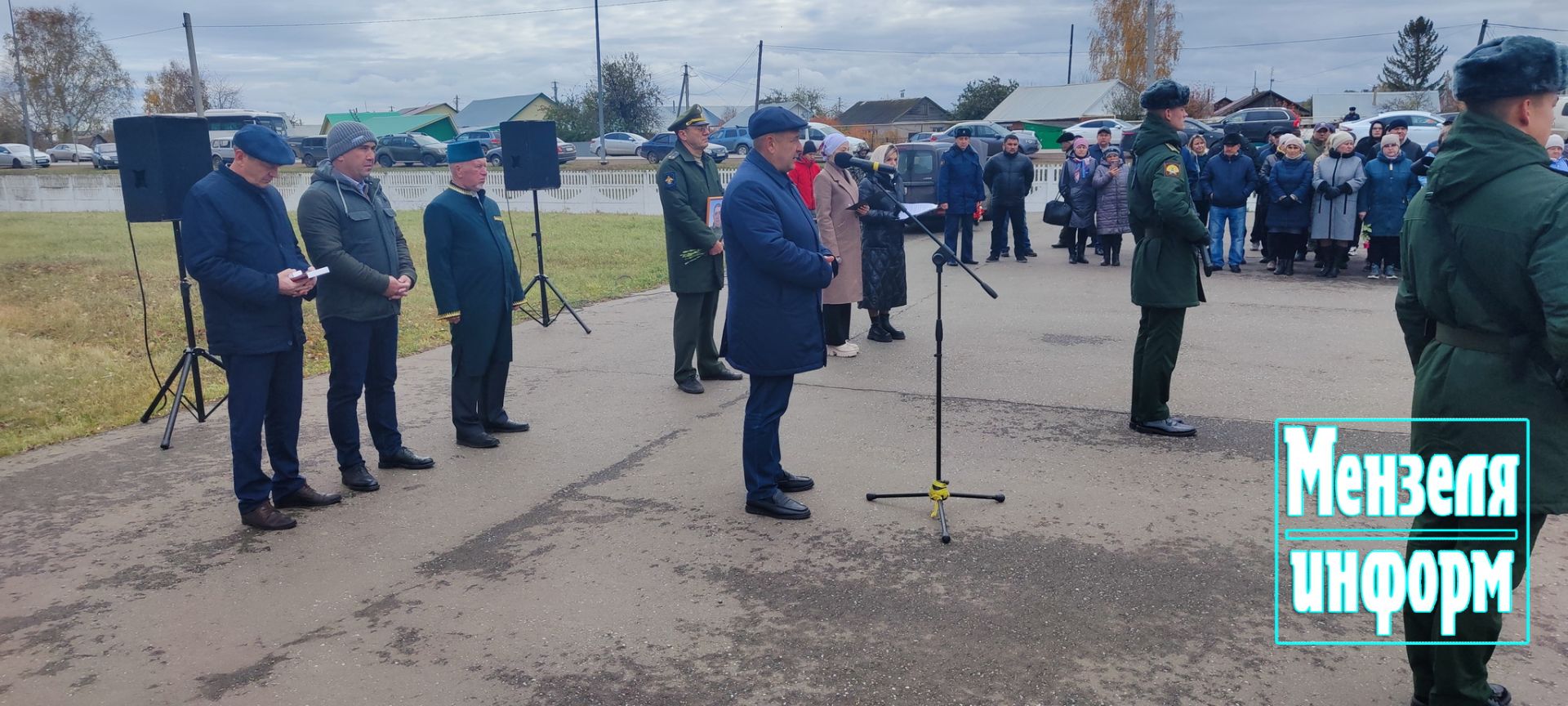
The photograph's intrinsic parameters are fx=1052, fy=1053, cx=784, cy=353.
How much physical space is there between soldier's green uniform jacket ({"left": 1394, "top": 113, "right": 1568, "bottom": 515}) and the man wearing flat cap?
4.68 metres

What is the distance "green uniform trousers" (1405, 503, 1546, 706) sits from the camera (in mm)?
2908

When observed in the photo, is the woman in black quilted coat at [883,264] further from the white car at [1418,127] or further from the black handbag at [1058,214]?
the white car at [1418,127]

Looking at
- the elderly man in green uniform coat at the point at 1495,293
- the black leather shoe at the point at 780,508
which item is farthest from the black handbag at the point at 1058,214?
the elderly man in green uniform coat at the point at 1495,293

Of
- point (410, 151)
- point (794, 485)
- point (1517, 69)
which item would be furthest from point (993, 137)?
point (1517, 69)

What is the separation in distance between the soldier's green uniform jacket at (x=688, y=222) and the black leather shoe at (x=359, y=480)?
8.42ft

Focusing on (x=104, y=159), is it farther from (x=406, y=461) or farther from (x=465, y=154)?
Answer: (x=406, y=461)

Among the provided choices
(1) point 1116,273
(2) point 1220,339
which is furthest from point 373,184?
(1) point 1116,273

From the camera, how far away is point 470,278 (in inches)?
239

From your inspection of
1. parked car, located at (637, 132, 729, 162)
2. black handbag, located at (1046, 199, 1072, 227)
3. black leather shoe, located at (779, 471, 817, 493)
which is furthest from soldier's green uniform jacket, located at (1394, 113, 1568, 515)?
parked car, located at (637, 132, 729, 162)

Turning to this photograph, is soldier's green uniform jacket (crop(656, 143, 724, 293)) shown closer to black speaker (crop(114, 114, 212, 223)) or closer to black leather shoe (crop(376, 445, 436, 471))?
black leather shoe (crop(376, 445, 436, 471))

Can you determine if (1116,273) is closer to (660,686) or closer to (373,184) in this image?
(373,184)

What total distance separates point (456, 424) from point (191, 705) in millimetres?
2987

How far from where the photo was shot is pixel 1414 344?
3.33 metres

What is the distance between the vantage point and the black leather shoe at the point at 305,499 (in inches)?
205
